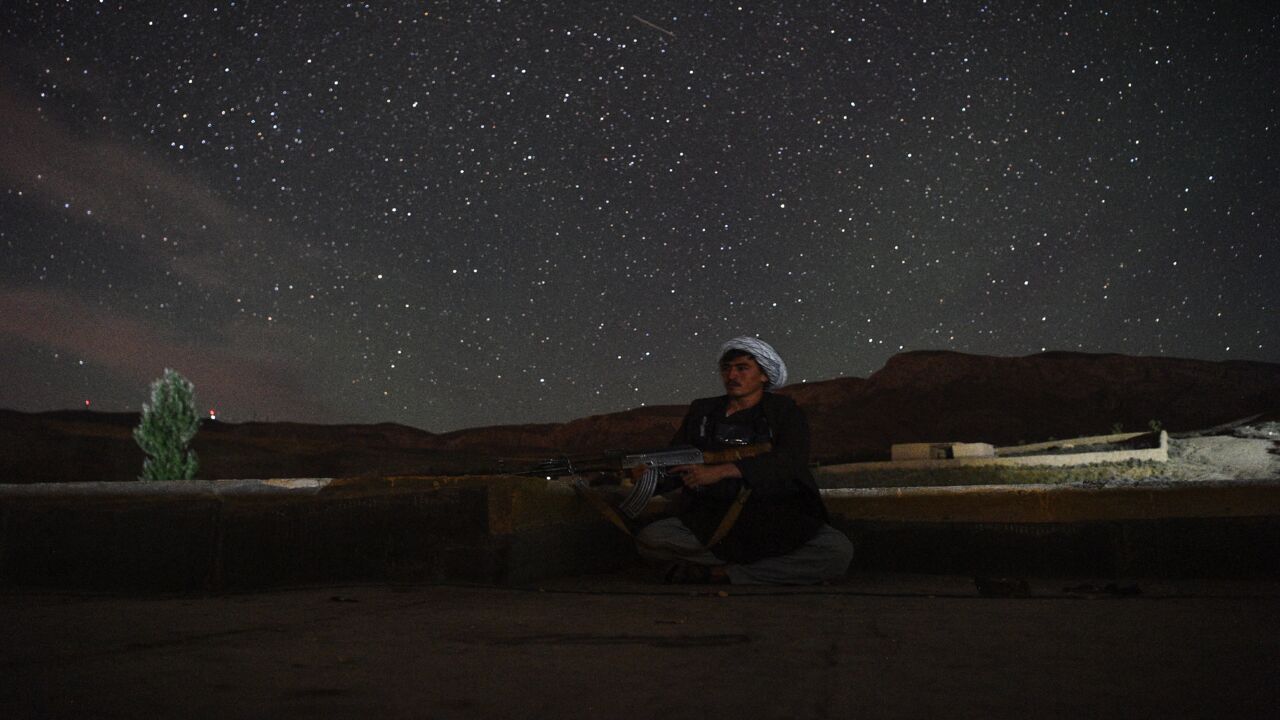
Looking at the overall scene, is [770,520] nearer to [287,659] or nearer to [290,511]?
[290,511]

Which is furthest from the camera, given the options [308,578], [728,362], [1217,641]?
[728,362]

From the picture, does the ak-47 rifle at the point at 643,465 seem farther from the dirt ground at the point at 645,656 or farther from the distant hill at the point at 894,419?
the distant hill at the point at 894,419

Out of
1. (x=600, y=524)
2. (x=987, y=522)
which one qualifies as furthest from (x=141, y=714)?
(x=987, y=522)

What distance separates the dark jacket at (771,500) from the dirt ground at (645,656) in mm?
914

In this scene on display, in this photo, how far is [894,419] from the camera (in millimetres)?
106625

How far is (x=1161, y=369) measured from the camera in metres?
115

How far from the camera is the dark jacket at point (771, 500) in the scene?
15.1 feet

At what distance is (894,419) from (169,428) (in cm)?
8604

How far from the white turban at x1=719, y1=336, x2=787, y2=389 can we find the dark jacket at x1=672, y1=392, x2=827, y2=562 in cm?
25

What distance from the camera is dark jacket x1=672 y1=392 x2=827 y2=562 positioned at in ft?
15.1

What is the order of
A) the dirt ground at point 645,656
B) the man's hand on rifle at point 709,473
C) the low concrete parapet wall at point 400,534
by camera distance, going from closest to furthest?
1. the dirt ground at point 645,656
2. the low concrete parapet wall at point 400,534
3. the man's hand on rifle at point 709,473

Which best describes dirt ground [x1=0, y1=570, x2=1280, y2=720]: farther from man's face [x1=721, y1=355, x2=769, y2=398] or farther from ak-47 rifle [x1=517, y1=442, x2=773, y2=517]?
man's face [x1=721, y1=355, x2=769, y2=398]

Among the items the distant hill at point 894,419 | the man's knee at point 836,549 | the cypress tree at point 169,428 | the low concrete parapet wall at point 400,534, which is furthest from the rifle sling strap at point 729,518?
the distant hill at point 894,419

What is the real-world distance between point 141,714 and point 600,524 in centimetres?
378
